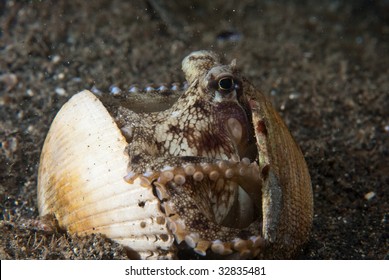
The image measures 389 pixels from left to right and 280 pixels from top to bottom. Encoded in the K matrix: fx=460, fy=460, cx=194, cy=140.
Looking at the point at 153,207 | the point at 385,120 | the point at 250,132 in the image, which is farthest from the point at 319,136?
the point at 153,207

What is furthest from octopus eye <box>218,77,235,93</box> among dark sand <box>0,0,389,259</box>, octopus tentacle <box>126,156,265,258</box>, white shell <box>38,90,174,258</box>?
dark sand <box>0,0,389,259</box>

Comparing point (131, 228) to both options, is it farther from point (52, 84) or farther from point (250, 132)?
point (52, 84)

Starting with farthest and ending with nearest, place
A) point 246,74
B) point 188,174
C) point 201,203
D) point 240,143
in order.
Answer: point 246,74
point 240,143
point 201,203
point 188,174

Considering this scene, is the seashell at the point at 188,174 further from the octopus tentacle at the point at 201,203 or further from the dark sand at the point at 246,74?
the dark sand at the point at 246,74

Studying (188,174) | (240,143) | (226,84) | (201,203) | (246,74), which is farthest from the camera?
(246,74)

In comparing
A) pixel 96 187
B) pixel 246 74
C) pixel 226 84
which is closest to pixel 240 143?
pixel 226 84

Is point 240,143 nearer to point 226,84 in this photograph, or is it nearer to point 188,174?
point 226,84

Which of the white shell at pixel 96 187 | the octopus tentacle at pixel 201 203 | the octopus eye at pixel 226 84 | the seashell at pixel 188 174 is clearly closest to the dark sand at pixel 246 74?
the white shell at pixel 96 187
